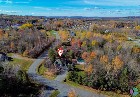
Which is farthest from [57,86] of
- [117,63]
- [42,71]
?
[117,63]

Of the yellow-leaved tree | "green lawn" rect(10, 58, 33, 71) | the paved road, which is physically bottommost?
the paved road

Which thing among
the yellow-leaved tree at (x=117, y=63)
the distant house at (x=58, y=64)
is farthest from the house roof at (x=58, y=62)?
the yellow-leaved tree at (x=117, y=63)

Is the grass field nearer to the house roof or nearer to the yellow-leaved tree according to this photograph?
the house roof

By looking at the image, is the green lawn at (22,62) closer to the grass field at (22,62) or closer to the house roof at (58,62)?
the grass field at (22,62)

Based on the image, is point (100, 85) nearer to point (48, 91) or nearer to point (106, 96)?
point (106, 96)

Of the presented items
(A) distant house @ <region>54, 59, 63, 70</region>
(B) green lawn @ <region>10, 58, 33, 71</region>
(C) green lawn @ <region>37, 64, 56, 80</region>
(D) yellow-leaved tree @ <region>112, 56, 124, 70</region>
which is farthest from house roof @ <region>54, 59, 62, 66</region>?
(D) yellow-leaved tree @ <region>112, 56, 124, 70</region>

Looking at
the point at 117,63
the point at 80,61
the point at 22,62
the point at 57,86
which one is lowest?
the point at 57,86

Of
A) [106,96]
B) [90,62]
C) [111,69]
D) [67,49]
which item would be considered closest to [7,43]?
[67,49]

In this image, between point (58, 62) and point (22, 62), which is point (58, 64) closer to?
point (58, 62)

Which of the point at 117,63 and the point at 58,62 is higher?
the point at 117,63

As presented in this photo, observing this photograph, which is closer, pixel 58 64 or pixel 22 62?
pixel 58 64

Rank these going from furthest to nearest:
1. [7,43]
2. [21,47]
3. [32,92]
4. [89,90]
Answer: [7,43] < [21,47] < [89,90] < [32,92]
